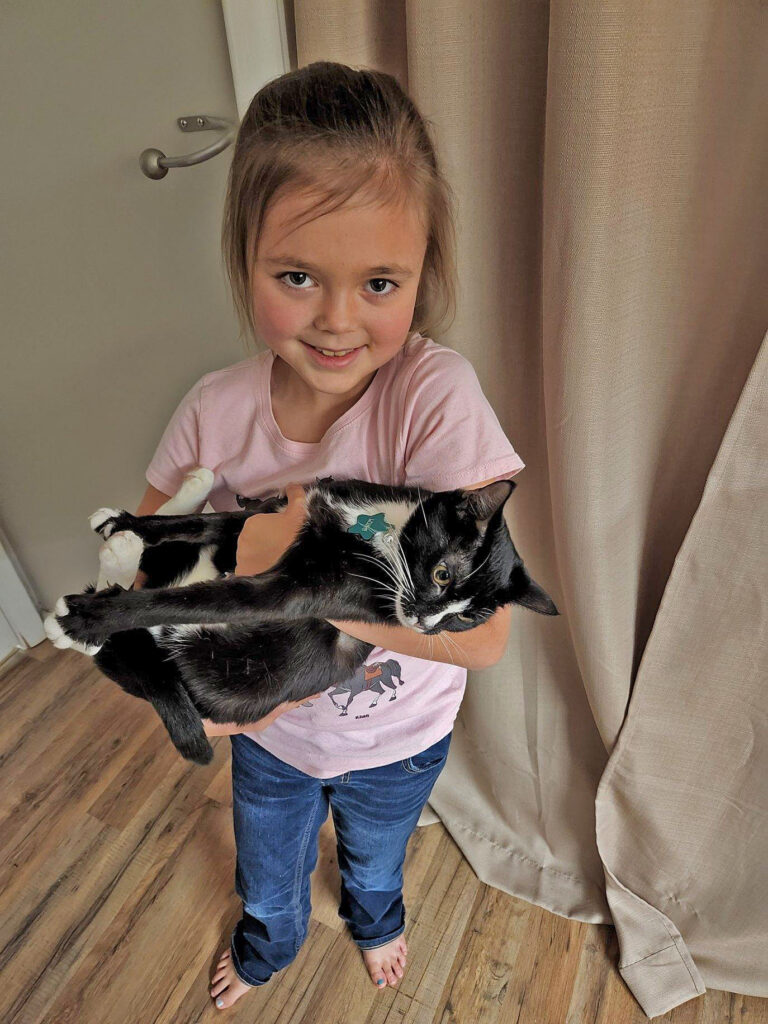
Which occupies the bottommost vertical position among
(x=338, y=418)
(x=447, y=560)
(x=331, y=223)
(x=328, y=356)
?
(x=447, y=560)

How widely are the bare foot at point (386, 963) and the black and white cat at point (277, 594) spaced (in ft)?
2.39

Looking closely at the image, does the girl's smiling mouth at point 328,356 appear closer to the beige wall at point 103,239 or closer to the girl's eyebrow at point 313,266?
the girl's eyebrow at point 313,266

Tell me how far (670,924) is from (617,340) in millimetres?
1084

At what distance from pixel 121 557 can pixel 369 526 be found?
27 centimetres

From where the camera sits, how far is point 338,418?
719mm

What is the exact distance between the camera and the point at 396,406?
0.67 meters

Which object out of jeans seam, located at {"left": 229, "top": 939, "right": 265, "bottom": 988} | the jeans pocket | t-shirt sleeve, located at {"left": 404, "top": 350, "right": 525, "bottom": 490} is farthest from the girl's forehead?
jeans seam, located at {"left": 229, "top": 939, "right": 265, "bottom": 988}

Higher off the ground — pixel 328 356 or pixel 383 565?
pixel 328 356

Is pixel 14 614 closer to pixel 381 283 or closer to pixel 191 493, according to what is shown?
pixel 191 493

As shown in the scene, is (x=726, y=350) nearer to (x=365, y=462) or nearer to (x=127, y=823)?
(x=365, y=462)

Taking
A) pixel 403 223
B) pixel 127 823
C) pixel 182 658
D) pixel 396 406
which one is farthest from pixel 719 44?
pixel 127 823

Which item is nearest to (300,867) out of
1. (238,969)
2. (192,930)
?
(238,969)

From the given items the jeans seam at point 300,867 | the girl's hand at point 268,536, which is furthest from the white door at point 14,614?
the girl's hand at point 268,536

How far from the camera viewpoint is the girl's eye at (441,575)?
25.0 inches
